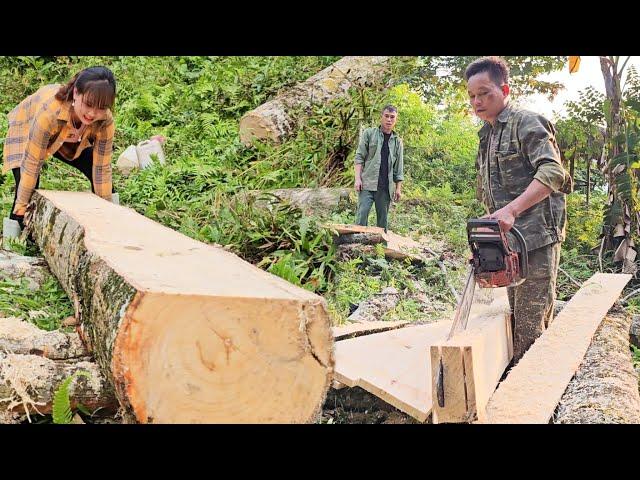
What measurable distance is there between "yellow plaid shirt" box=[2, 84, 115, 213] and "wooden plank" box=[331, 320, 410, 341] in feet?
5.27

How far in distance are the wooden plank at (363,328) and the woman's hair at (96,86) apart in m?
1.44

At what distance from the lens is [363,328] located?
9.29 ft

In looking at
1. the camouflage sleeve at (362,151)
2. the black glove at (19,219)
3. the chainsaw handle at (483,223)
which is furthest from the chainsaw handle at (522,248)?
the black glove at (19,219)

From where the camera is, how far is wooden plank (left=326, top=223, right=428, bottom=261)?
9.41 feet

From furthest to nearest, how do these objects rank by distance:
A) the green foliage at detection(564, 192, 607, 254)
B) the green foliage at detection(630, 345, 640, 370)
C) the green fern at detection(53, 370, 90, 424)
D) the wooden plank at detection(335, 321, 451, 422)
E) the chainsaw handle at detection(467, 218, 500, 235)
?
the green foliage at detection(630, 345, 640, 370) < the green foliage at detection(564, 192, 607, 254) < the chainsaw handle at detection(467, 218, 500, 235) < the wooden plank at detection(335, 321, 451, 422) < the green fern at detection(53, 370, 90, 424)

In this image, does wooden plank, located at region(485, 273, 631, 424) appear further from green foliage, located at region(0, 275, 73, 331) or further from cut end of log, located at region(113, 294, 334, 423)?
green foliage, located at region(0, 275, 73, 331)

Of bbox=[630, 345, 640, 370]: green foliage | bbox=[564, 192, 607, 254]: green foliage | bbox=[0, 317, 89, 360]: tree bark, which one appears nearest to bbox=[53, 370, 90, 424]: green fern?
bbox=[0, 317, 89, 360]: tree bark

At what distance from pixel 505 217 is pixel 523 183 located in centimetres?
23
